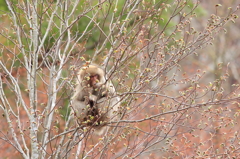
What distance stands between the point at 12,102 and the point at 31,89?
8.13m

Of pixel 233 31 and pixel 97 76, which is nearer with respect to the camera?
pixel 97 76

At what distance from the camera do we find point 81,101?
6203 millimetres

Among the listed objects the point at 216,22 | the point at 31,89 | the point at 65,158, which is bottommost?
the point at 65,158

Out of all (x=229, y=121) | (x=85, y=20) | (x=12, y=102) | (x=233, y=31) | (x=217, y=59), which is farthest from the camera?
(x=233, y=31)

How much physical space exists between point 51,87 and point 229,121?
2608mm

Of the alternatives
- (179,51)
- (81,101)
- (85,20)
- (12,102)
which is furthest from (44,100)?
(179,51)

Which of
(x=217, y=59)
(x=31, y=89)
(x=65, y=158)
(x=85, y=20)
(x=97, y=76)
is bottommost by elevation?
(x=65, y=158)

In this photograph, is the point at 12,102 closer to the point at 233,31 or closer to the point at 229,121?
the point at 229,121

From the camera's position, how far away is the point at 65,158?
547cm

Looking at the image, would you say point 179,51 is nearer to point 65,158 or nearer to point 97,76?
point 97,76

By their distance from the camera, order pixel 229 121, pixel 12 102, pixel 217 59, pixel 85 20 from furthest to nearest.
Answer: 1. pixel 217 59
2. pixel 12 102
3. pixel 85 20
4. pixel 229 121

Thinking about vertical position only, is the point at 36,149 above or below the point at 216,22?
below

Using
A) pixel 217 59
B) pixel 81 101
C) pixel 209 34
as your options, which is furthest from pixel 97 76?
pixel 217 59

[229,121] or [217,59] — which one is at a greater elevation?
[217,59]
